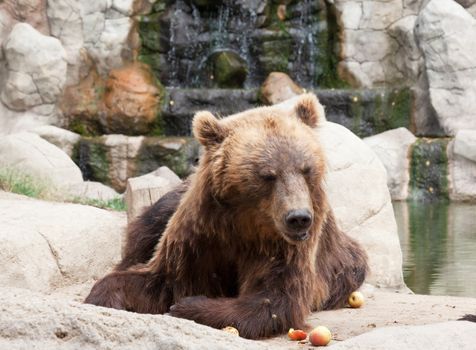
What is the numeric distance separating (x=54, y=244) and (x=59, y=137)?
10505 millimetres

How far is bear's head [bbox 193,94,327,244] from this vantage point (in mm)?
4527

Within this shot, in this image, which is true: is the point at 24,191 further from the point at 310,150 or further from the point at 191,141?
the point at 191,141

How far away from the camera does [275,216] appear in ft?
14.9

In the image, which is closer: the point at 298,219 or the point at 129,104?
the point at 298,219

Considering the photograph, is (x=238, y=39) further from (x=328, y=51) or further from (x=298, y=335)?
(x=298, y=335)

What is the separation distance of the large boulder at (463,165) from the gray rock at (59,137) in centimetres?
634

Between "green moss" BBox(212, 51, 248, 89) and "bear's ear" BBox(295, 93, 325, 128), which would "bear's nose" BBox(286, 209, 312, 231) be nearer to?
"bear's ear" BBox(295, 93, 325, 128)

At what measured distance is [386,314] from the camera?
17.4 feet

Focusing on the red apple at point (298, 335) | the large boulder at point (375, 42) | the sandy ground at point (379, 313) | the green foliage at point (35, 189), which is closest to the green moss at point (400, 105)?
the large boulder at point (375, 42)

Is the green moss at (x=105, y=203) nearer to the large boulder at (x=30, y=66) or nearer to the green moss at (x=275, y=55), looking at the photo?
the large boulder at (x=30, y=66)

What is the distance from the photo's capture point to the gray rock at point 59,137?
16.5 meters

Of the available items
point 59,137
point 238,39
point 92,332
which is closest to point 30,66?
point 59,137

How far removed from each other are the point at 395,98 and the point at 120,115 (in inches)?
198

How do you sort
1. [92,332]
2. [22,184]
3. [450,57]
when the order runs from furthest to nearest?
[450,57], [22,184], [92,332]
